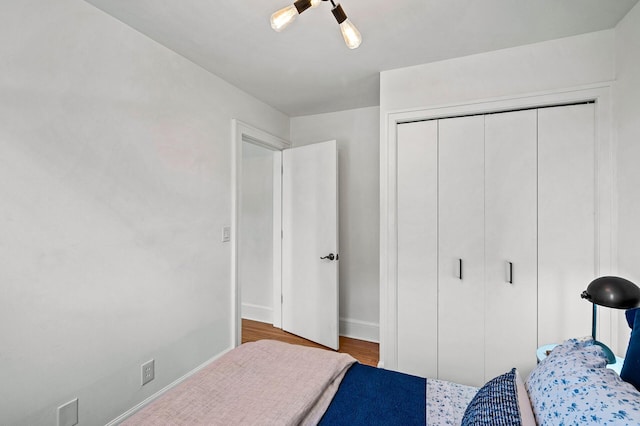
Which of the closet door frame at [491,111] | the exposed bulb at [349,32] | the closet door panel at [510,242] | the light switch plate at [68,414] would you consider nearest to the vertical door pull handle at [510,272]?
the closet door panel at [510,242]

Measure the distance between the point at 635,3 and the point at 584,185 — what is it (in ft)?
3.26

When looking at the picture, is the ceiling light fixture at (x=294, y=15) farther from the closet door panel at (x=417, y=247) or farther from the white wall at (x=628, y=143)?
the white wall at (x=628, y=143)

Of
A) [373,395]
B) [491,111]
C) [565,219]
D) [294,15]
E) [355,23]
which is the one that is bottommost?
[373,395]

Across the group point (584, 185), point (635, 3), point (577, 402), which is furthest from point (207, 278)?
point (635, 3)

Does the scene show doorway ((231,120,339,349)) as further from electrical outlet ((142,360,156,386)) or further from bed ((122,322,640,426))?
bed ((122,322,640,426))

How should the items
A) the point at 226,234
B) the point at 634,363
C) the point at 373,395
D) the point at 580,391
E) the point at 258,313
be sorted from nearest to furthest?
the point at 580,391, the point at 634,363, the point at 373,395, the point at 226,234, the point at 258,313

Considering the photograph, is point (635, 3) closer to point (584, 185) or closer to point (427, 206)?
point (584, 185)

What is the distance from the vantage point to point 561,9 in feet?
5.23

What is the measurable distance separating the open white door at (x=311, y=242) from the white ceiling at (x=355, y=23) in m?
0.88

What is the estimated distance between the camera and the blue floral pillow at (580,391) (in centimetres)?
69

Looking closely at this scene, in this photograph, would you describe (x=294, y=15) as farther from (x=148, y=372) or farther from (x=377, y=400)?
(x=148, y=372)

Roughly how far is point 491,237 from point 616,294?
0.92 m

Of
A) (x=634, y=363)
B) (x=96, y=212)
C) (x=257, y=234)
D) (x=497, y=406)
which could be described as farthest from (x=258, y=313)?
(x=634, y=363)

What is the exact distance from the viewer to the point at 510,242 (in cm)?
201
